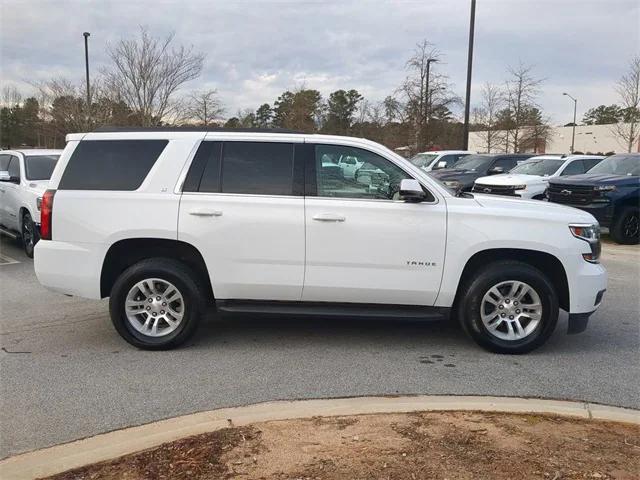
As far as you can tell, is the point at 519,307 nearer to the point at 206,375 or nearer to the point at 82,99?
the point at 206,375

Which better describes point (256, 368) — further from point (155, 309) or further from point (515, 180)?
point (515, 180)

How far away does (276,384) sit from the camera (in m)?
4.42

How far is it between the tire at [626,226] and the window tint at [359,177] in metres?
8.59

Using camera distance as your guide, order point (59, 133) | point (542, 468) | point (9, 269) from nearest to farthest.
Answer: point (542, 468)
point (9, 269)
point (59, 133)

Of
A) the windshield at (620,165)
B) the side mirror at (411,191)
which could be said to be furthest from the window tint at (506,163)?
the side mirror at (411,191)

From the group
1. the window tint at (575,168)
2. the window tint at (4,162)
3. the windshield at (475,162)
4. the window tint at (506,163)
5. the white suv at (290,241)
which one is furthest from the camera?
the window tint at (506,163)

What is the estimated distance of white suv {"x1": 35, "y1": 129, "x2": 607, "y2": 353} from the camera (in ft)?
16.3

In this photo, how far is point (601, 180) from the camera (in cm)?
1188

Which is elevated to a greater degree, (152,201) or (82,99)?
(82,99)

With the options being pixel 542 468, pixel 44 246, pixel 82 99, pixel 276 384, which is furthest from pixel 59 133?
pixel 542 468

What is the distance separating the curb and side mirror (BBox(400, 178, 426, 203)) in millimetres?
1701

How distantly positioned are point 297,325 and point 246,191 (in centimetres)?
165

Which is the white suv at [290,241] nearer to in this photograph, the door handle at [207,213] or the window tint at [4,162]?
the door handle at [207,213]

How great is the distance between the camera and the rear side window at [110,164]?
16.9 ft
